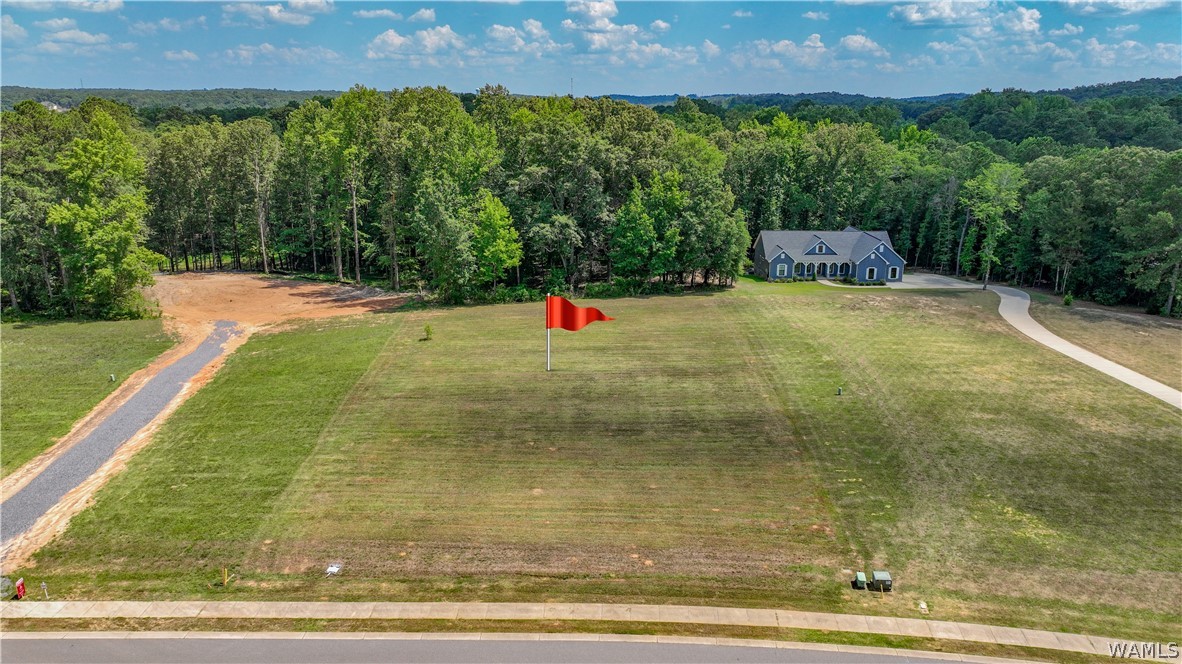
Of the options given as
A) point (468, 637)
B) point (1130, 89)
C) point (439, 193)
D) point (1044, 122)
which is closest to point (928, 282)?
point (439, 193)

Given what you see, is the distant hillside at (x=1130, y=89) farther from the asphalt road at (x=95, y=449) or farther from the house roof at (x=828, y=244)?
the asphalt road at (x=95, y=449)

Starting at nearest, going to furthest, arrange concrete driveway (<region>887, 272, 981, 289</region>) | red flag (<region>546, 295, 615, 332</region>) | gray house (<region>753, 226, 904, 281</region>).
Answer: red flag (<region>546, 295, 615, 332</region>) → concrete driveway (<region>887, 272, 981, 289</region>) → gray house (<region>753, 226, 904, 281</region>)

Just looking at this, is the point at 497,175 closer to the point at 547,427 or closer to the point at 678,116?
the point at 547,427

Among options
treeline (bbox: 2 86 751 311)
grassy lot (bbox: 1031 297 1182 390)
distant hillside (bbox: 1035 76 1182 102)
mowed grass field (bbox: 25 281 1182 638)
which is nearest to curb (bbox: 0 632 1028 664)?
mowed grass field (bbox: 25 281 1182 638)

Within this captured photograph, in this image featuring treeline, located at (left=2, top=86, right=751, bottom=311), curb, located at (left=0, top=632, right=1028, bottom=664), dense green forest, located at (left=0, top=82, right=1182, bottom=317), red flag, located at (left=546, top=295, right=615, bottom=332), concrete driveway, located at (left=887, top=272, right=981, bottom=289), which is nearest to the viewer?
curb, located at (left=0, top=632, right=1028, bottom=664)

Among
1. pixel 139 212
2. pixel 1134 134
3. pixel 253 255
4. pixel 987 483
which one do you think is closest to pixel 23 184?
pixel 139 212

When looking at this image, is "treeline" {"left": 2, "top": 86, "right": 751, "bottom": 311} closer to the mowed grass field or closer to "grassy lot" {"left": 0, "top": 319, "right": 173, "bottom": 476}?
"grassy lot" {"left": 0, "top": 319, "right": 173, "bottom": 476}
